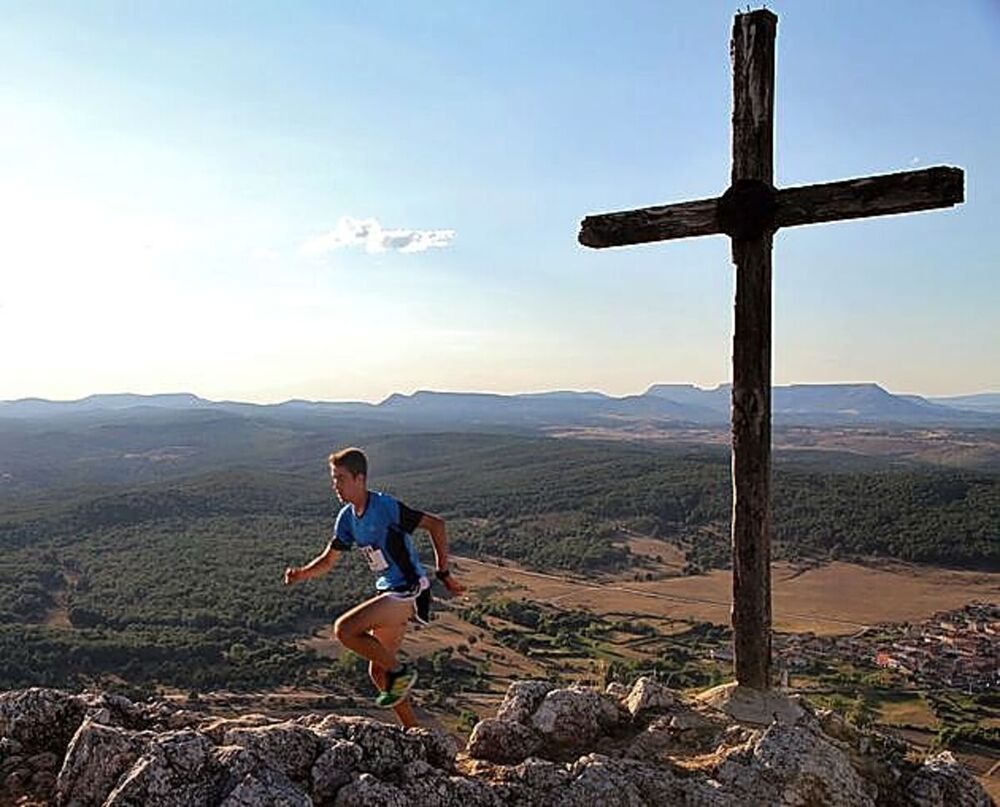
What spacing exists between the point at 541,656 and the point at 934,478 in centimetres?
3950

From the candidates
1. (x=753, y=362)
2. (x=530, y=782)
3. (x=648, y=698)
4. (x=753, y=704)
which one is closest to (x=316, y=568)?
(x=530, y=782)

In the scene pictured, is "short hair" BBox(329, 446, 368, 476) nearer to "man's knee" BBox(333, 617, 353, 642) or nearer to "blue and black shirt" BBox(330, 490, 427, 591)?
"blue and black shirt" BBox(330, 490, 427, 591)

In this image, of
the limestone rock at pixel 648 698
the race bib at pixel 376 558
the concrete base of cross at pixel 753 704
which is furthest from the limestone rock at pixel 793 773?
the race bib at pixel 376 558

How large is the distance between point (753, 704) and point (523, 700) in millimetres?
1538

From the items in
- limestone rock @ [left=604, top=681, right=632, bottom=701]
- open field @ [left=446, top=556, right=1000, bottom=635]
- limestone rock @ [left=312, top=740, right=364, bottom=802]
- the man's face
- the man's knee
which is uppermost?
the man's face

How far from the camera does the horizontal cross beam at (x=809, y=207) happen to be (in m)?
5.35

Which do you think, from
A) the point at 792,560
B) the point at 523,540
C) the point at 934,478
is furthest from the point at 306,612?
the point at 934,478

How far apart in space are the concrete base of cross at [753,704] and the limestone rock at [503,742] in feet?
4.40

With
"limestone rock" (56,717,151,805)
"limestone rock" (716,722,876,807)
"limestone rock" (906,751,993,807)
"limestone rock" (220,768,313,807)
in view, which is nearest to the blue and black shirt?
"limestone rock" (220,768,313,807)

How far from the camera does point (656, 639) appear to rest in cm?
3975

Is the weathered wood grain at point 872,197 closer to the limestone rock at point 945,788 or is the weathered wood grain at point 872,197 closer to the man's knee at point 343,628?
the limestone rock at point 945,788

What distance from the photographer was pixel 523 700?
5.80 metres

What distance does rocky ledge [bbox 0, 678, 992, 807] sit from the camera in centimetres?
429

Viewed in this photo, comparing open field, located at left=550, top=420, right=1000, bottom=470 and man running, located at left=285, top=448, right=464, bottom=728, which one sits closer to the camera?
man running, located at left=285, top=448, right=464, bottom=728
